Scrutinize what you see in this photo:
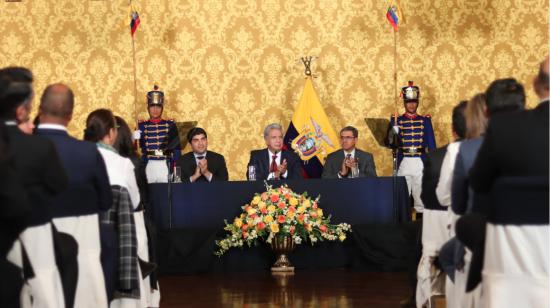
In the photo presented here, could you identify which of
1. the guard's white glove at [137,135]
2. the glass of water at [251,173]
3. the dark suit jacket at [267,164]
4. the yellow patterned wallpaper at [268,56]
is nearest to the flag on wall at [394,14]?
the yellow patterned wallpaper at [268,56]

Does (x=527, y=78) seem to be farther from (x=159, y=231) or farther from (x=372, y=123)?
(x=159, y=231)

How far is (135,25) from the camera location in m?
11.6

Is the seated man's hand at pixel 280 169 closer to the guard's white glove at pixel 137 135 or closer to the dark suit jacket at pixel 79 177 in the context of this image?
the guard's white glove at pixel 137 135

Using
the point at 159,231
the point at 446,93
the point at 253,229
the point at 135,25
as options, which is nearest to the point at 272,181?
the point at 253,229

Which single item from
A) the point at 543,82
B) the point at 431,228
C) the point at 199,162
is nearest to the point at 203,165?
the point at 199,162

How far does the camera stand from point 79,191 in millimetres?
4863

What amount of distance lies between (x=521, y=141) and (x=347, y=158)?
21.6 feet

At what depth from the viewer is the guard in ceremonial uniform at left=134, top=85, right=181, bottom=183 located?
37.1ft

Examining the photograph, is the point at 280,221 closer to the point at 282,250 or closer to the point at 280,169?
the point at 282,250

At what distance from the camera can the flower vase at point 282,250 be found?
9.59 metres

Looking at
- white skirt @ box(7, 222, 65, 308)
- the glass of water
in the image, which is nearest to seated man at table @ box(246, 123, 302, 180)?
the glass of water

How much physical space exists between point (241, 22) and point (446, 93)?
2.73 metres

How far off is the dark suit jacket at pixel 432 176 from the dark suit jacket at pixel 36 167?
2428mm

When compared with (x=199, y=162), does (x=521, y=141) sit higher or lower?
lower
